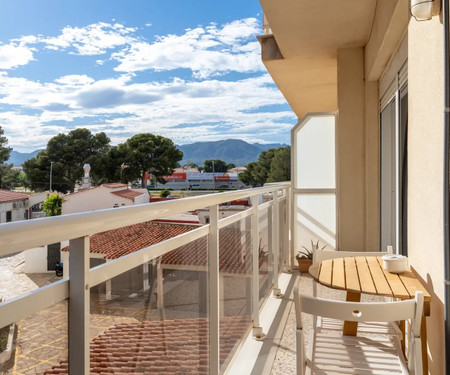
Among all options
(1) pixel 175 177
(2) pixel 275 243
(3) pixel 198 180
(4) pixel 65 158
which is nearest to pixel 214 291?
(2) pixel 275 243

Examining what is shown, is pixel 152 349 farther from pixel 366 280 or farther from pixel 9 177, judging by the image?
pixel 9 177

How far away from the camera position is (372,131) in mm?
5020

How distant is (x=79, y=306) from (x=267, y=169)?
48.3 m

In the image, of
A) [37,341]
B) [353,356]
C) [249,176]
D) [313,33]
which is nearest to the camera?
[37,341]

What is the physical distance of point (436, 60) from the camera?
175 centimetres

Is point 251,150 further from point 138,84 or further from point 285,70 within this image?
point 285,70

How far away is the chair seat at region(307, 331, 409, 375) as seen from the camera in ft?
5.47

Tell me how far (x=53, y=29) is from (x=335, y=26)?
14319 centimetres

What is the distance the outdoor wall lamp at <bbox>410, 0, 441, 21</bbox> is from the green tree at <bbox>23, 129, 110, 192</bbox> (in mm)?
53057

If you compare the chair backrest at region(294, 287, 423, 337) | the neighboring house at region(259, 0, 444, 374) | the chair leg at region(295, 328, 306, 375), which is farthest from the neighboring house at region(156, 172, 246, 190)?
the chair backrest at region(294, 287, 423, 337)

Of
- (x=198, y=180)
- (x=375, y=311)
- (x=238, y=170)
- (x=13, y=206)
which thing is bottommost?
(x=13, y=206)

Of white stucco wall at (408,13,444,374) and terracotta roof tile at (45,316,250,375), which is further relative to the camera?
white stucco wall at (408,13,444,374)

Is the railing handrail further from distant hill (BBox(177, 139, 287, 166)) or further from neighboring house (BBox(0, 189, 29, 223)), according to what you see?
distant hill (BBox(177, 139, 287, 166))

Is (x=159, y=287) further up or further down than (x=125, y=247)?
further down
